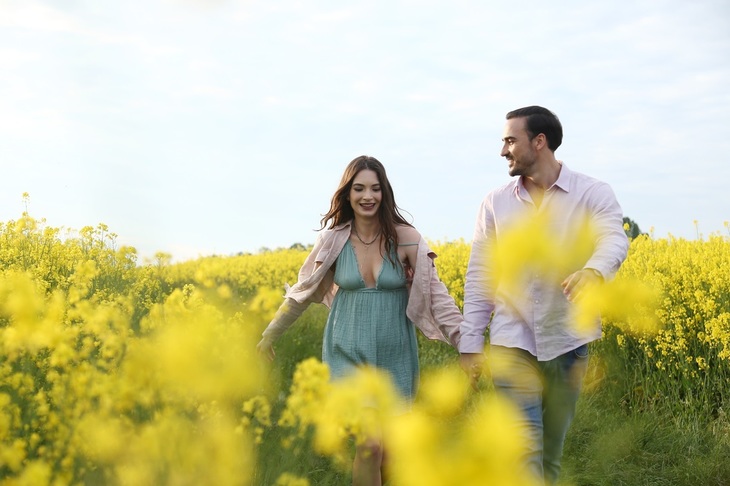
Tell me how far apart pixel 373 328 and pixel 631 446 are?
246 centimetres

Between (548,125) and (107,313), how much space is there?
76.6 inches

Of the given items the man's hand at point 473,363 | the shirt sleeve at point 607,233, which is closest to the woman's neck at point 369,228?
the man's hand at point 473,363

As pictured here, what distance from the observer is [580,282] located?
2527 mm

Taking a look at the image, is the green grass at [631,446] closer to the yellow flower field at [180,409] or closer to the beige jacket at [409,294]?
the beige jacket at [409,294]

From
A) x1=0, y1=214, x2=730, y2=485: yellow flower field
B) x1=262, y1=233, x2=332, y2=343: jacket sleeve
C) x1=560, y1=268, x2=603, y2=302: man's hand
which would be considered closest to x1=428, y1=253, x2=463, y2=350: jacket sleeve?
x1=0, y1=214, x2=730, y2=485: yellow flower field

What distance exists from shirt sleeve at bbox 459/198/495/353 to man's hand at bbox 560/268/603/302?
0.60 meters

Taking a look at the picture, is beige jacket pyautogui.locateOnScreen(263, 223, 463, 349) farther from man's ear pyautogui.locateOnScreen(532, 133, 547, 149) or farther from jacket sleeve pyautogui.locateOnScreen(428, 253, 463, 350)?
man's ear pyautogui.locateOnScreen(532, 133, 547, 149)

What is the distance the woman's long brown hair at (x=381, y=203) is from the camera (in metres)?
3.54

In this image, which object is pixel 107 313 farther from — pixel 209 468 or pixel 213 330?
pixel 209 468

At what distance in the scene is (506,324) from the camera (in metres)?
3.04

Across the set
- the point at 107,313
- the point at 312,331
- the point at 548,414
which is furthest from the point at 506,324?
the point at 312,331

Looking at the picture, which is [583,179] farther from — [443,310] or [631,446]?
[631,446]

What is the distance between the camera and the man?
299 centimetres

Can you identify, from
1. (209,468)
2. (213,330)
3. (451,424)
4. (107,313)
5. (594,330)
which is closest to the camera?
(209,468)
